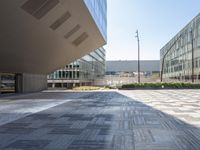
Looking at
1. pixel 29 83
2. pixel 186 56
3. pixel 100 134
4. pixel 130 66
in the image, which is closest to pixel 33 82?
pixel 29 83

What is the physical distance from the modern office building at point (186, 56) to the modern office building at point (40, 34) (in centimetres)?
2158

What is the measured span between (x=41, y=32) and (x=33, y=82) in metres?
16.0

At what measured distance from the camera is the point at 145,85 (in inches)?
1882

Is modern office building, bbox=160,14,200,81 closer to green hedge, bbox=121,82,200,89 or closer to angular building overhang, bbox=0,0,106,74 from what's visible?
green hedge, bbox=121,82,200,89

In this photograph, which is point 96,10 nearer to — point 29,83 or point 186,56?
point 29,83

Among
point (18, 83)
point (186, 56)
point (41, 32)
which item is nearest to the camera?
point (41, 32)

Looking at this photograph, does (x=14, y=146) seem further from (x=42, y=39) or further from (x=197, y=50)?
(x=197, y=50)

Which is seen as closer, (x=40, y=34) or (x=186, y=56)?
(x=40, y=34)

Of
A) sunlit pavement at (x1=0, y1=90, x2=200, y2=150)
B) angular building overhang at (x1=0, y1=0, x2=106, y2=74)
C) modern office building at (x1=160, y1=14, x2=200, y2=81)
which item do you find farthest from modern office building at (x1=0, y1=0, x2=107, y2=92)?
modern office building at (x1=160, y1=14, x2=200, y2=81)

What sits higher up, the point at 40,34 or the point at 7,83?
the point at 40,34

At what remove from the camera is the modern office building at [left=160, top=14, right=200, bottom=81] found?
208ft

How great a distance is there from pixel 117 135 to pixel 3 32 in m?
14.9

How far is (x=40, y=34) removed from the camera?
2619 centimetres

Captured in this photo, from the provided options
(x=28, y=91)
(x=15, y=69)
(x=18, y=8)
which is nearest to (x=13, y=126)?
(x=18, y=8)
